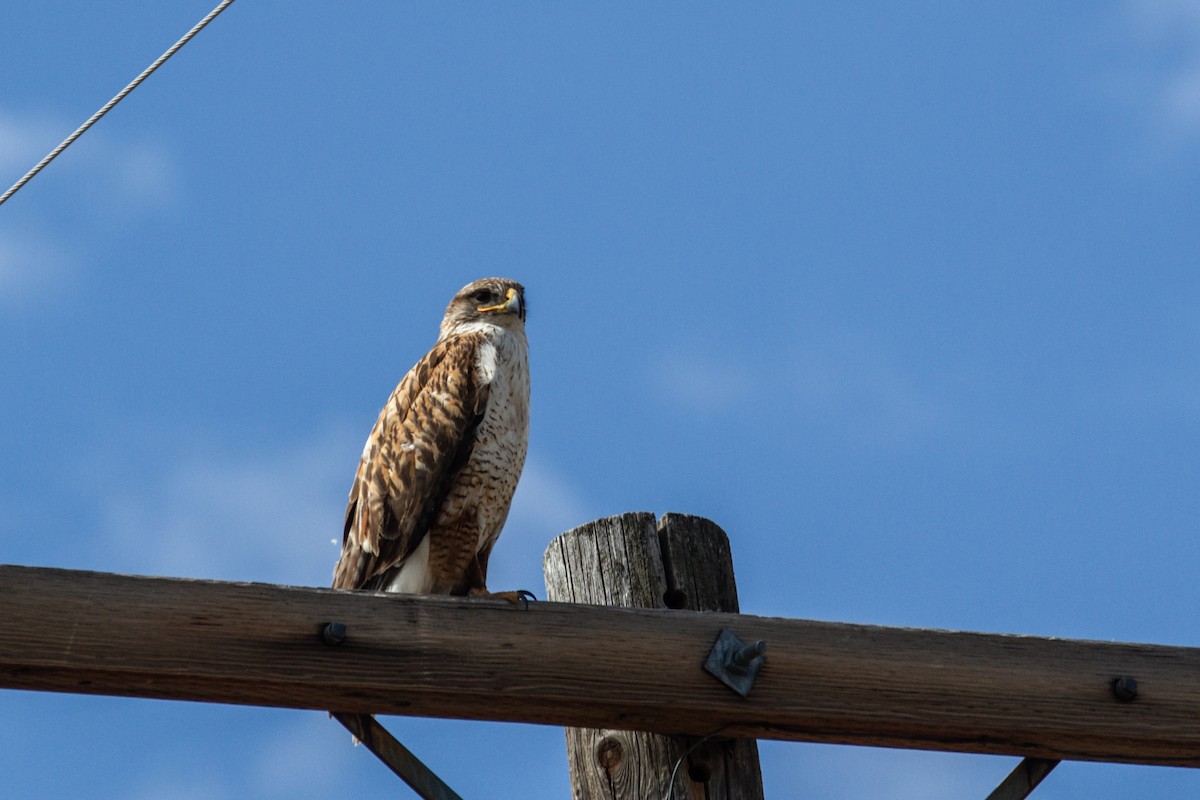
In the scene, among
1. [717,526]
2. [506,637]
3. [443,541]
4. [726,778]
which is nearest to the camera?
[506,637]

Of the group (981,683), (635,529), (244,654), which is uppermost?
(635,529)

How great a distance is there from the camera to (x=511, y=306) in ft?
17.3

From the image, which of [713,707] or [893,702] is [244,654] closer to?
[713,707]

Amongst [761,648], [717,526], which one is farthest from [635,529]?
[761,648]

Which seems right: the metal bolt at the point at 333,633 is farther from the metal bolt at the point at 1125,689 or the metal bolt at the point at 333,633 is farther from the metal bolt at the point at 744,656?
the metal bolt at the point at 1125,689

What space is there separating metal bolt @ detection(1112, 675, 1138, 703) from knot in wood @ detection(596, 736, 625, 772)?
1.11 metres

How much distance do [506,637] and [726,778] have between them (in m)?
0.63

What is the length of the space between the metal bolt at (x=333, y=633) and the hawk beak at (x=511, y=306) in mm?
2402

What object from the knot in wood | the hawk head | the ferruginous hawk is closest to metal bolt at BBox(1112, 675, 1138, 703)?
the knot in wood

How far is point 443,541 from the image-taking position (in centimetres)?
471

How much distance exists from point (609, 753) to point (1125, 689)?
3.79 ft

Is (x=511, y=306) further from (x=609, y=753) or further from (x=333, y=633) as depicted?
(x=333, y=633)

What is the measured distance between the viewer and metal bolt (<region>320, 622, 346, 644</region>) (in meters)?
2.98

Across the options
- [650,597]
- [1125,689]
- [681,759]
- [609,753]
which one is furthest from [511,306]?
[1125,689]
